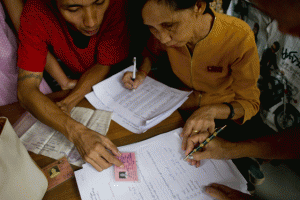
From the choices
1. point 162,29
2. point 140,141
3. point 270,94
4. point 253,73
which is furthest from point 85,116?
point 270,94

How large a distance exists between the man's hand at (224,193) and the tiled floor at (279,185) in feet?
1.16

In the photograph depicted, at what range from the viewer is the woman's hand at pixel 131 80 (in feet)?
3.25

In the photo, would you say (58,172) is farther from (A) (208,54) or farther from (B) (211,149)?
(A) (208,54)

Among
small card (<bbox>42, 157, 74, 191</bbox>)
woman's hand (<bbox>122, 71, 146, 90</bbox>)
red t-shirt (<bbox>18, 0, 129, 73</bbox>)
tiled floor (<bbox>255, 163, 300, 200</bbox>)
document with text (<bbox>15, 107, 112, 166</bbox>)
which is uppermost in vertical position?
red t-shirt (<bbox>18, 0, 129, 73</bbox>)

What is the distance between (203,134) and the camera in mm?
726

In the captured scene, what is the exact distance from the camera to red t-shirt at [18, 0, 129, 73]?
3.15 ft

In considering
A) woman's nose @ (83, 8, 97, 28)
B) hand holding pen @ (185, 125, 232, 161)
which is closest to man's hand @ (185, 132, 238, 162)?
hand holding pen @ (185, 125, 232, 161)

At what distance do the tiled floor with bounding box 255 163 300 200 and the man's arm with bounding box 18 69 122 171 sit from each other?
2.28ft

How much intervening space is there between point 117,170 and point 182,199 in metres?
0.24

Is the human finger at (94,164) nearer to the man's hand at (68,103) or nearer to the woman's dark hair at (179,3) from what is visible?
the man's hand at (68,103)

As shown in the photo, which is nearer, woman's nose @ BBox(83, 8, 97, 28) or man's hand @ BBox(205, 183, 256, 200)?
man's hand @ BBox(205, 183, 256, 200)

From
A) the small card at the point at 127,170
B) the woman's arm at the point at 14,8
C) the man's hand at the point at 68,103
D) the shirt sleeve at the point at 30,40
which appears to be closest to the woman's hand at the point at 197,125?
the small card at the point at 127,170

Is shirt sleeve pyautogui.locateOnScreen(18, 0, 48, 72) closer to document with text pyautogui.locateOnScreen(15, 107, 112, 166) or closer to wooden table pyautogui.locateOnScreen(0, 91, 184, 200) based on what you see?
wooden table pyautogui.locateOnScreen(0, 91, 184, 200)

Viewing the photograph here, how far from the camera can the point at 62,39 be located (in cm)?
108
